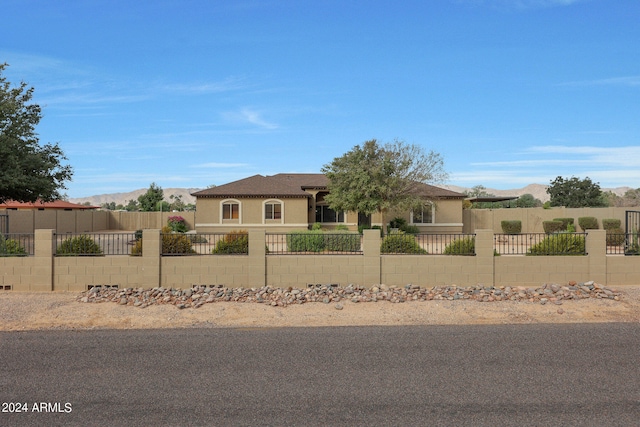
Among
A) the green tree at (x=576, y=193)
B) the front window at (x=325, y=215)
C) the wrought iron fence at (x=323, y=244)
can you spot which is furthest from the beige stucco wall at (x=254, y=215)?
the green tree at (x=576, y=193)

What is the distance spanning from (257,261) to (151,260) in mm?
3321

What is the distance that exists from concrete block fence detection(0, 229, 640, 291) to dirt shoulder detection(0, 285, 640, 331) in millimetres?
1509

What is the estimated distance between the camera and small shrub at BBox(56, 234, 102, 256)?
16.2 meters

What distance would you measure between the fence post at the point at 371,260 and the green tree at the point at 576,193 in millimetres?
56788

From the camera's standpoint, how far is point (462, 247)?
16484 mm

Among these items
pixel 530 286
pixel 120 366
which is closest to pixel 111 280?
pixel 120 366

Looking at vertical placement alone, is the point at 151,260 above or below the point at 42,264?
above

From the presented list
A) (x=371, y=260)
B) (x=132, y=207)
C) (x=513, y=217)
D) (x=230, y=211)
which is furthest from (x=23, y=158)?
(x=132, y=207)

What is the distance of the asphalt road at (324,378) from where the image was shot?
625 cm

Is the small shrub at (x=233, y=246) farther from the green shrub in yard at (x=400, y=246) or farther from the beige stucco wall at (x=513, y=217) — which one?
the beige stucco wall at (x=513, y=217)

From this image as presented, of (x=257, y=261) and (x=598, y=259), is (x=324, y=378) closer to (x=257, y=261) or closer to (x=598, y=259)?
(x=257, y=261)

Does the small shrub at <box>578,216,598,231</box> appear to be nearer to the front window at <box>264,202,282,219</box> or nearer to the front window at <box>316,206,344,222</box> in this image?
the front window at <box>316,206,344,222</box>

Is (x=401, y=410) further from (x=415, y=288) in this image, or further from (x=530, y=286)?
(x=530, y=286)

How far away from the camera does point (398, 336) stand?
34.7 ft
